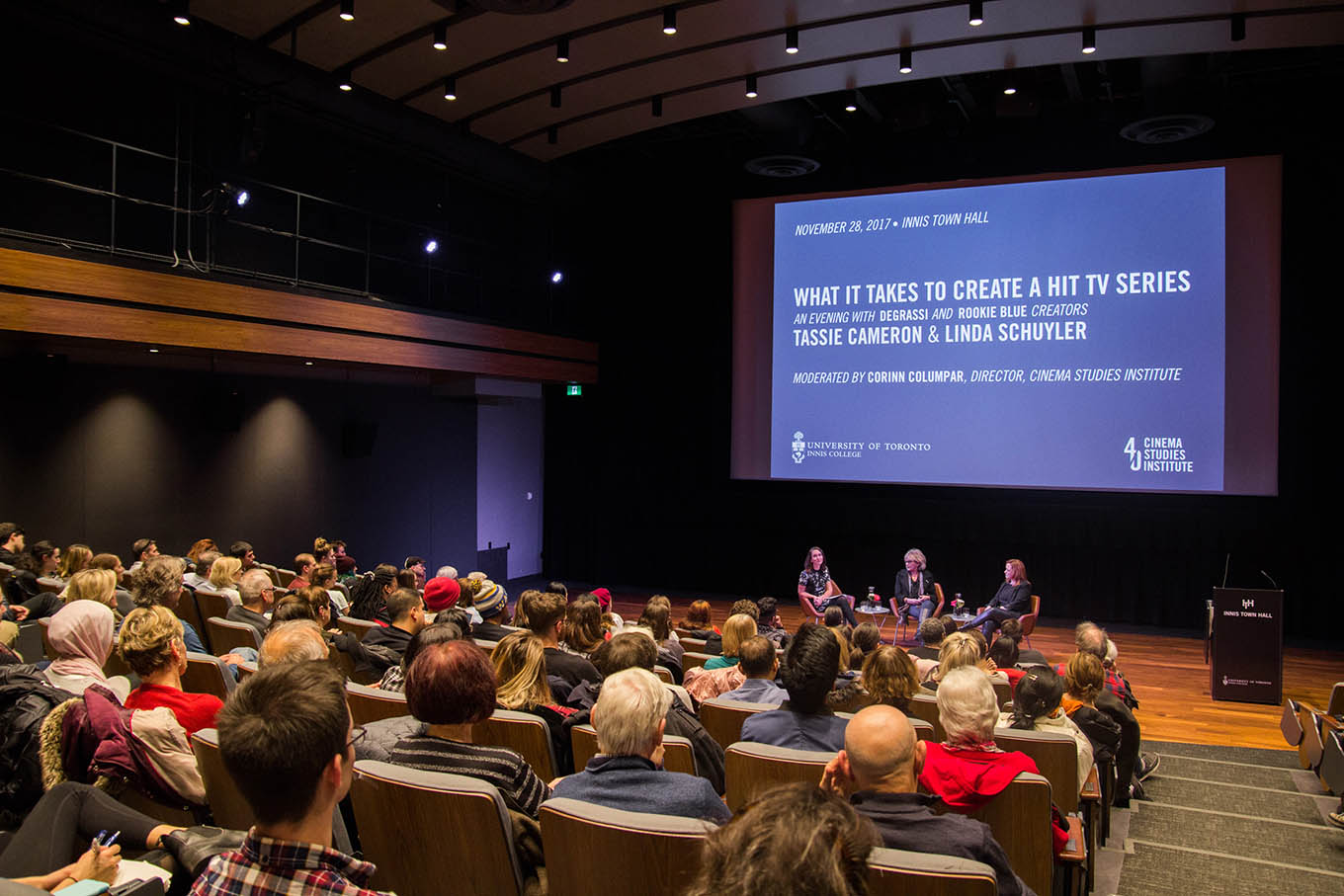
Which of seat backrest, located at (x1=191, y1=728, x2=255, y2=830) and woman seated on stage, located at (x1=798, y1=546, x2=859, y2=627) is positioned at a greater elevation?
seat backrest, located at (x1=191, y1=728, x2=255, y2=830)

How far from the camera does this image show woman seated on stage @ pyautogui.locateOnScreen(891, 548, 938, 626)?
9578mm

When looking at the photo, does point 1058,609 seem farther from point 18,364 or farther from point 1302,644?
point 18,364

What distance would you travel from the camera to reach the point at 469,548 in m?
12.9

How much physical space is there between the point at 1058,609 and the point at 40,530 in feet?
34.7

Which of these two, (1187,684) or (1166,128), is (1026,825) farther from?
(1166,128)

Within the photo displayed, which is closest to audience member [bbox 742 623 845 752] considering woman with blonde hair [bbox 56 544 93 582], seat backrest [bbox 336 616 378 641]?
seat backrest [bbox 336 616 378 641]

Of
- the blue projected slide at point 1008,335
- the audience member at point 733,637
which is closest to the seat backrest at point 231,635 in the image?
the audience member at point 733,637

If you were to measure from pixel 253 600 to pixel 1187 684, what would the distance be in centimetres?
760

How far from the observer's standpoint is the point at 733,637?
4.88 metres

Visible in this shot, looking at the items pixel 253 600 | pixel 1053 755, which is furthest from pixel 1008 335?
pixel 253 600

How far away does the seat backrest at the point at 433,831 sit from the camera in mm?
2145

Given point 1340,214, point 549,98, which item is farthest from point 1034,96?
point 549,98

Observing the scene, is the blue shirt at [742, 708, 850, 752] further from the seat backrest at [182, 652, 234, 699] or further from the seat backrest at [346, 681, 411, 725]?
the seat backrest at [182, 652, 234, 699]

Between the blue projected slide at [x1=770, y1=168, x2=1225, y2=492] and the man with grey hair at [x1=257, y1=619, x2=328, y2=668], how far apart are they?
27.6ft
